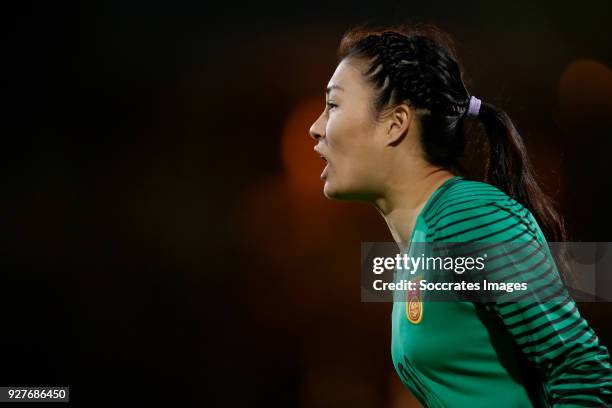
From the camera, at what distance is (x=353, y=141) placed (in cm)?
109

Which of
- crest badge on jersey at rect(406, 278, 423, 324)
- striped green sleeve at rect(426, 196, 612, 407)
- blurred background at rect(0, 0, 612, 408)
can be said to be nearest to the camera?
striped green sleeve at rect(426, 196, 612, 407)

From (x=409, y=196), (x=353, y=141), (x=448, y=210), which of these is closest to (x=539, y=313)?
(x=448, y=210)

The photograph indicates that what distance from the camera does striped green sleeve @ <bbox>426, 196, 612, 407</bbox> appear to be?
806 millimetres

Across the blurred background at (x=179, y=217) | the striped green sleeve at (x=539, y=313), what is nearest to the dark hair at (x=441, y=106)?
the striped green sleeve at (x=539, y=313)

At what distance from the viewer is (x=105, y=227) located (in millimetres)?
2570

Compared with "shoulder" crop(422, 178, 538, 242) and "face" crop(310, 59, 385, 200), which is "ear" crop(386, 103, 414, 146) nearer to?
"face" crop(310, 59, 385, 200)

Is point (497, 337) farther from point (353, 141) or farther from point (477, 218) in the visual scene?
point (353, 141)

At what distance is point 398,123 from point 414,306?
30 centimetres

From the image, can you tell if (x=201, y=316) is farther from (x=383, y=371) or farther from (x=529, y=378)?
(x=529, y=378)

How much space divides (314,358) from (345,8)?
1313 millimetres

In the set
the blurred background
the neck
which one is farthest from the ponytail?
the blurred background

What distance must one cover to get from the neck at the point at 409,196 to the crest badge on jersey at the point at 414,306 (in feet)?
0.42

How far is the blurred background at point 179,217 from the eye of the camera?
8.25 feet

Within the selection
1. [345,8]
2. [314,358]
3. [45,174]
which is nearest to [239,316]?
[314,358]
